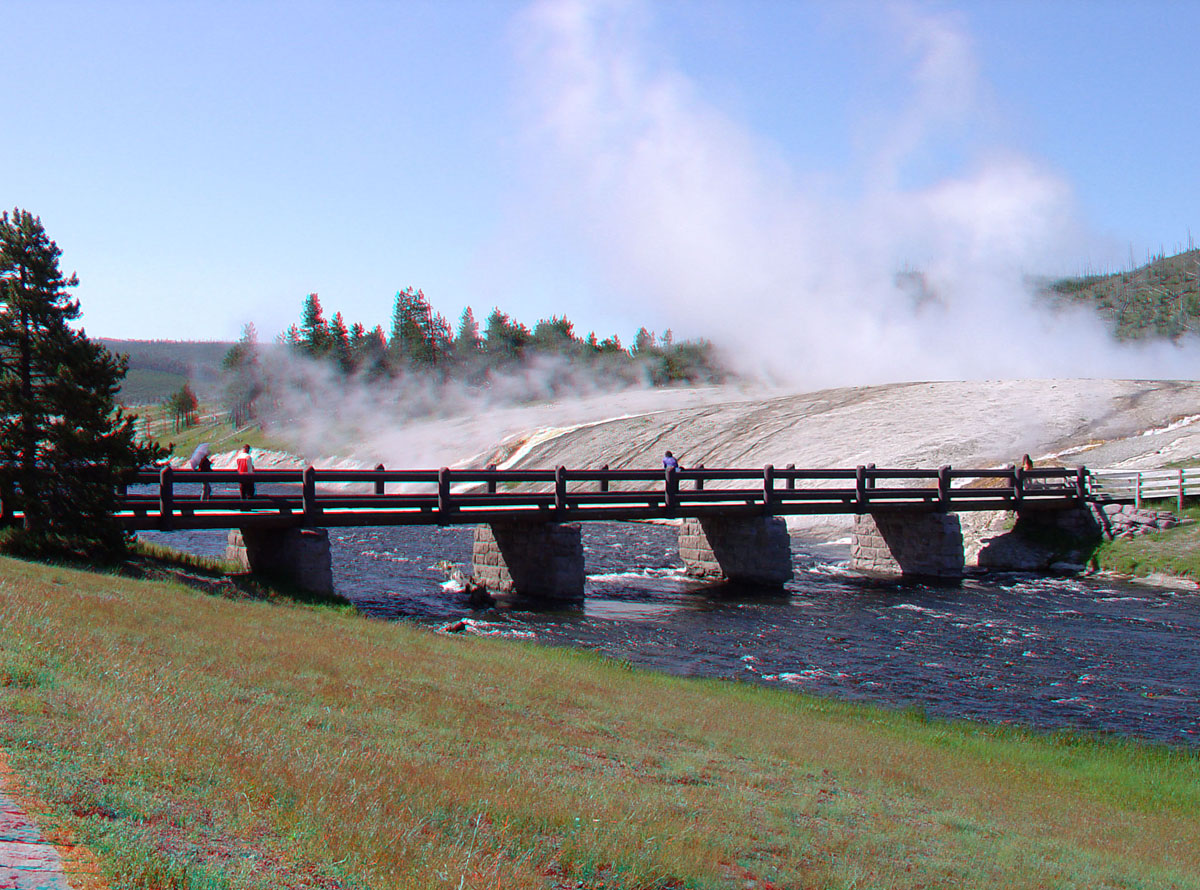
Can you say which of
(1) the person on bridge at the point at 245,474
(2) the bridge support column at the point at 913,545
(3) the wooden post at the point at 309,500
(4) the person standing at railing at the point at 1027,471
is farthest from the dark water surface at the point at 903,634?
(4) the person standing at railing at the point at 1027,471

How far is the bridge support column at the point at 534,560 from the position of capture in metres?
26.9

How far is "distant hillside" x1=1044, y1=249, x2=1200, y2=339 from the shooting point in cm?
13538

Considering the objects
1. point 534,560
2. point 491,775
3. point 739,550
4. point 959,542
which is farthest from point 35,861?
point 959,542

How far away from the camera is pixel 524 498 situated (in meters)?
25.9

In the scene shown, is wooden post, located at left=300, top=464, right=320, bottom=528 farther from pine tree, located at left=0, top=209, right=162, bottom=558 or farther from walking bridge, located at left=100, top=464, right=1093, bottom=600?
pine tree, located at left=0, top=209, right=162, bottom=558

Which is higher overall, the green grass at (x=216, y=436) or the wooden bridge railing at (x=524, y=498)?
the green grass at (x=216, y=436)

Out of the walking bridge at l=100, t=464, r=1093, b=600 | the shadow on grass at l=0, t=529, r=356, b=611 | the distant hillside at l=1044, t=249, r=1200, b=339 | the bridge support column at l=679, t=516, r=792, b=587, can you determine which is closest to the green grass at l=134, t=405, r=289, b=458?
the bridge support column at l=679, t=516, r=792, b=587

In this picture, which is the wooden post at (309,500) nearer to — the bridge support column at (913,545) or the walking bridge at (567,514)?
the walking bridge at (567,514)

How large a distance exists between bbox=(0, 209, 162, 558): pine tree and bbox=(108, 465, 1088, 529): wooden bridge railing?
904mm

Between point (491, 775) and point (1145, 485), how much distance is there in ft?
114

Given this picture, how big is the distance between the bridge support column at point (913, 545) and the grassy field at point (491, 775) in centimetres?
1979

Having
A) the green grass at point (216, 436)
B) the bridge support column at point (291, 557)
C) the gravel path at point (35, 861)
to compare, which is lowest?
the bridge support column at point (291, 557)

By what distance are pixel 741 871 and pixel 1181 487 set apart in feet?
109

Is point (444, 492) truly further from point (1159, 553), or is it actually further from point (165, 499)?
point (1159, 553)
